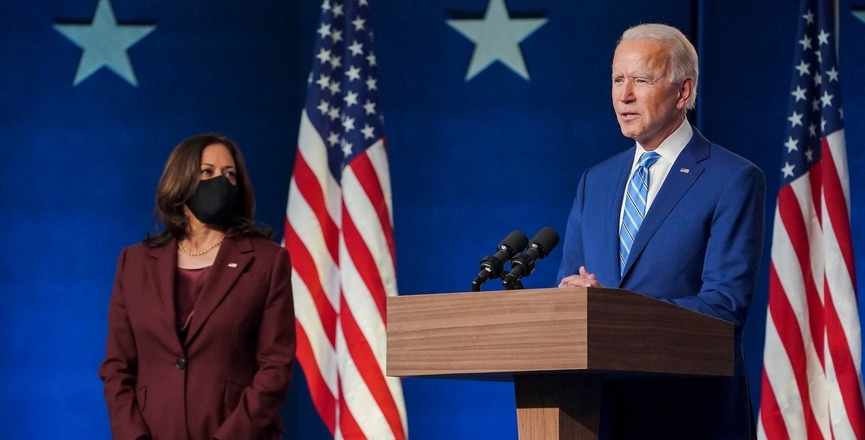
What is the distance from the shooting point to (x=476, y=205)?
5.34 m

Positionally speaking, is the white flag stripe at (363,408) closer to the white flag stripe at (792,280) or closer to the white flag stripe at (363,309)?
the white flag stripe at (363,309)

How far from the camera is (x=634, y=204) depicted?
241cm

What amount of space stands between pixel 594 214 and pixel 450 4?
3119mm

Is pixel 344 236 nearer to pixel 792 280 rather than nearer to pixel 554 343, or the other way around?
pixel 792 280

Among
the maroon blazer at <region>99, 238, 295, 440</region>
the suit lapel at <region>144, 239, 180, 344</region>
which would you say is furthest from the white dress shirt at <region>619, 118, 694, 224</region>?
the suit lapel at <region>144, 239, 180, 344</region>

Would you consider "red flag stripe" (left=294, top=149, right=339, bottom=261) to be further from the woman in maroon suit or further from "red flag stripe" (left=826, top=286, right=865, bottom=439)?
"red flag stripe" (left=826, top=286, right=865, bottom=439)

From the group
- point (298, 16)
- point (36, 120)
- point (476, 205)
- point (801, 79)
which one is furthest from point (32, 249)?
point (801, 79)

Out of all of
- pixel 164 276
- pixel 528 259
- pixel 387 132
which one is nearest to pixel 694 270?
pixel 528 259

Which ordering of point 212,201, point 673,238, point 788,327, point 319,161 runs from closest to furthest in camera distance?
point 673,238
point 212,201
point 788,327
point 319,161

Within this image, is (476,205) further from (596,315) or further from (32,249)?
(596,315)

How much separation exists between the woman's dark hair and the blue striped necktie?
164cm

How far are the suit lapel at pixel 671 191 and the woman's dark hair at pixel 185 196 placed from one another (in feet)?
5.67

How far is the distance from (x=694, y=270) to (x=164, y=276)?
1.84 metres

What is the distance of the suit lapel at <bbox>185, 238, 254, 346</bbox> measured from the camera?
137 inches
